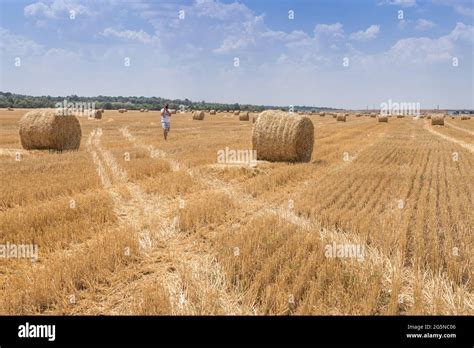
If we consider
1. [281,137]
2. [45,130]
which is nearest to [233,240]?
[281,137]

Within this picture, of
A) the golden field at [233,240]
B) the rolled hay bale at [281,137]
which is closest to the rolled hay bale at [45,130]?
the golden field at [233,240]

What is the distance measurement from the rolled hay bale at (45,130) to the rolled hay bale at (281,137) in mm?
8752

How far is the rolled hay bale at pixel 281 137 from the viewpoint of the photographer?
15.2 meters

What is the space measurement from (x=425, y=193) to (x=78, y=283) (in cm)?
844

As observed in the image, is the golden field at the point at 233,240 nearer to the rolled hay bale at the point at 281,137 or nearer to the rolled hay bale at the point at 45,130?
the rolled hay bale at the point at 281,137

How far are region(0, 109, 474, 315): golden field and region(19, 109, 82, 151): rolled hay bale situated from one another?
5185 mm

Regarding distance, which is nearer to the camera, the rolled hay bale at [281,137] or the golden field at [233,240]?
the golden field at [233,240]

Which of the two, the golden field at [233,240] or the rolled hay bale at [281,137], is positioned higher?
the rolled hay bale at [281,137]

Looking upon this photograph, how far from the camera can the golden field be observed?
445 cm

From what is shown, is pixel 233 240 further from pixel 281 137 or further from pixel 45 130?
pixel 45 130

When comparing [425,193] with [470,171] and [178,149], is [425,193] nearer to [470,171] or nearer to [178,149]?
[470,171]

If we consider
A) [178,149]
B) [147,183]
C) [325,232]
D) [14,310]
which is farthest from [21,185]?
[178,149]

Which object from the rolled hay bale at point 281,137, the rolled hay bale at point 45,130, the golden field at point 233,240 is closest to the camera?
the golden field at point 233,240

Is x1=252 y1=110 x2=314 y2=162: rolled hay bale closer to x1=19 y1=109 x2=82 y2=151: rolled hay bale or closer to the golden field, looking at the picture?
the golden field
